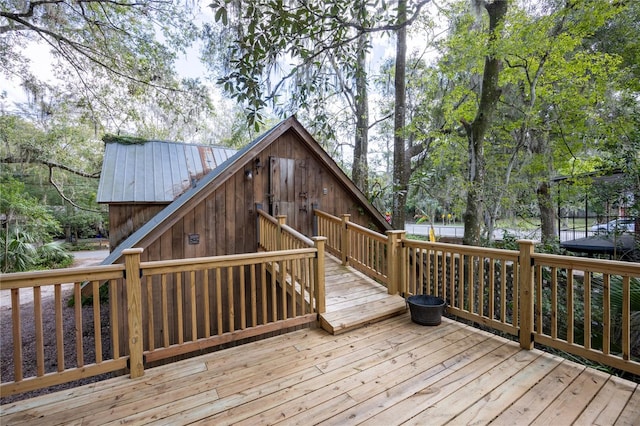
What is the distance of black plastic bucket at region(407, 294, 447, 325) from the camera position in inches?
134

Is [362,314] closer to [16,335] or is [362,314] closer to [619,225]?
[16,335]

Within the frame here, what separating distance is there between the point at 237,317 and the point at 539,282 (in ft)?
16.9

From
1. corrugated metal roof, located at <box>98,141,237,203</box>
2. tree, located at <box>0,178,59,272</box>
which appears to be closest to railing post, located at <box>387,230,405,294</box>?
corrugated metal roof, located at <box>98,141,237,203</box>

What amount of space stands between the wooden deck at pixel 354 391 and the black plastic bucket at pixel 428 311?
514 mm

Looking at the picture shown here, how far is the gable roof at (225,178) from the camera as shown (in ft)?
15.6

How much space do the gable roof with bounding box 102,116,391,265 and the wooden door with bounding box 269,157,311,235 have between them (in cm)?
49

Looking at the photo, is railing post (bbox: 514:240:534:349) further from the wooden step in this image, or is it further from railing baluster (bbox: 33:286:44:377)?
railing baluster (bbox: 33:286:44:377)

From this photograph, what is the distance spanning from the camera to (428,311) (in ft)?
11.2

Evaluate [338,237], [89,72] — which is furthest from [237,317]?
[89,72]

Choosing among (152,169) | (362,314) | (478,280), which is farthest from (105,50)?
(478,280)

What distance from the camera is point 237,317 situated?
5805 mm

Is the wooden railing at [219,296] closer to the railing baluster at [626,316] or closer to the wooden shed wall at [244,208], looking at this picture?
the wooden shed wall at [244,208]

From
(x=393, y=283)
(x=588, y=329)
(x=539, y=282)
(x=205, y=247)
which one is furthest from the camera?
(x=205, y=247)

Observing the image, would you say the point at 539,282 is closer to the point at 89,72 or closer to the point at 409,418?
the point at 409,418
